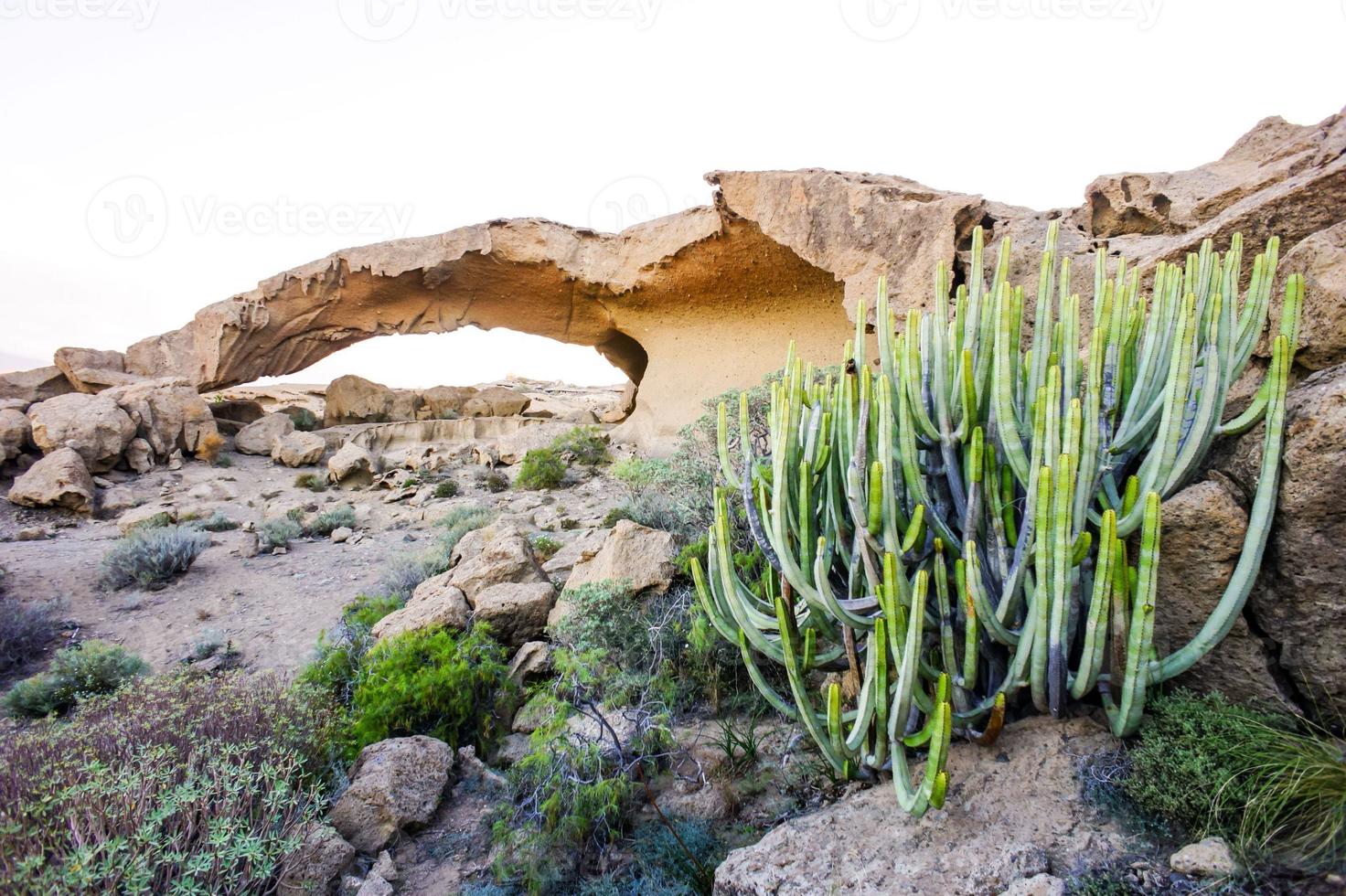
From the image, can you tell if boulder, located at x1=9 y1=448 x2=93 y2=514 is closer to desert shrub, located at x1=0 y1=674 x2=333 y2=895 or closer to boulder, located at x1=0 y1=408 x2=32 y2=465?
boulder, located at x1=0 y1=408 x2=32 y2=465

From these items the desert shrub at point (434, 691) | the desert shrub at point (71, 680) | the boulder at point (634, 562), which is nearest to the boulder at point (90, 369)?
the desert shrub at point (71, 680)

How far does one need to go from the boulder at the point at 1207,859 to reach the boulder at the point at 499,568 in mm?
3632

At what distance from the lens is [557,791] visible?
97.7 inches

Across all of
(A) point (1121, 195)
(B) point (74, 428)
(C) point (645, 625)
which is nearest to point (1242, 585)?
(C) point (645, 625)

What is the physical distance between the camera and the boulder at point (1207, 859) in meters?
1.48

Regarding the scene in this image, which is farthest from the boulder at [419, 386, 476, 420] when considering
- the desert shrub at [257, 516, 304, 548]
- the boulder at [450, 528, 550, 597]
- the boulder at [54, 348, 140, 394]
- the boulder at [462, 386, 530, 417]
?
the boulder at [450, 528, 550, 597]

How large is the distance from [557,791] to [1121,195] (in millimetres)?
5520

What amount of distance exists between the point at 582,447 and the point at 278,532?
4.41 metres

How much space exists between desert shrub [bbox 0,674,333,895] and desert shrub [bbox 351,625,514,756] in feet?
1.63

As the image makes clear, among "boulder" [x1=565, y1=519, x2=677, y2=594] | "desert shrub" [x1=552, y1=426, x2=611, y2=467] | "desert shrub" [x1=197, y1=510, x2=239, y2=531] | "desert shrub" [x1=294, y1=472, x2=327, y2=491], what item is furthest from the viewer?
"desert shrub" [x1=552, y1=426, x2=611, y2=467]

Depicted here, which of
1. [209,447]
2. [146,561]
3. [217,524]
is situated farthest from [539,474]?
[209,447]

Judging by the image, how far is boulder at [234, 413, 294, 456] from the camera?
11898 millimetres

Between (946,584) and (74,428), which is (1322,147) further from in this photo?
(74,428)

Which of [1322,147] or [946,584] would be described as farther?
[1322,147]
